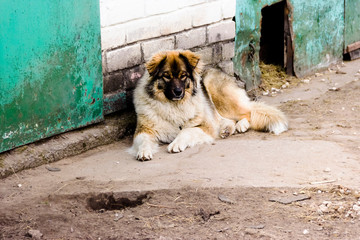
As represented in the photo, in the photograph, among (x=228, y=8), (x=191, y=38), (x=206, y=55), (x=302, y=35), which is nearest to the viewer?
(x=191, y=38)

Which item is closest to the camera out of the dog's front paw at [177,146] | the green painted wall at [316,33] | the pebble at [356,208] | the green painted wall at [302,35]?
the pebble at [356,208]

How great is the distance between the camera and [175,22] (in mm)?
6828

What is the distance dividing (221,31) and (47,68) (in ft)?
8.56

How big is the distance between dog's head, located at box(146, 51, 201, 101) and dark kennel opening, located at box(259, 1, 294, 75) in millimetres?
2580

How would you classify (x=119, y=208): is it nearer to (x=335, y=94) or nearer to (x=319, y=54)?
(x=335, y=94)

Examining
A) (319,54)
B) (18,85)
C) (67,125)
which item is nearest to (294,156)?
(67,125)

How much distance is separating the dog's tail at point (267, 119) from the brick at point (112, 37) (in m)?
1.72

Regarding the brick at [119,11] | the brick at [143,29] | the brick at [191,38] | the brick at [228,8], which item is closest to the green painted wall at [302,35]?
the brick at [228,8]

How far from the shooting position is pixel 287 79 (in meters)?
8.61

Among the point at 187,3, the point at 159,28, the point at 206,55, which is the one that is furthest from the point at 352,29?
the point at 159,28

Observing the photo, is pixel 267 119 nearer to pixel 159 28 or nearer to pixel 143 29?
pixel 159 28

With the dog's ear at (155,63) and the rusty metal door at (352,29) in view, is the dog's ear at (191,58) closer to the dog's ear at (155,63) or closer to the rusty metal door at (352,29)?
the dog's ear at (155,63)

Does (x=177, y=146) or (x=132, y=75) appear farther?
(x=132, y=75)

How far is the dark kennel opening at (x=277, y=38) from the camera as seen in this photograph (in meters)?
8.54
